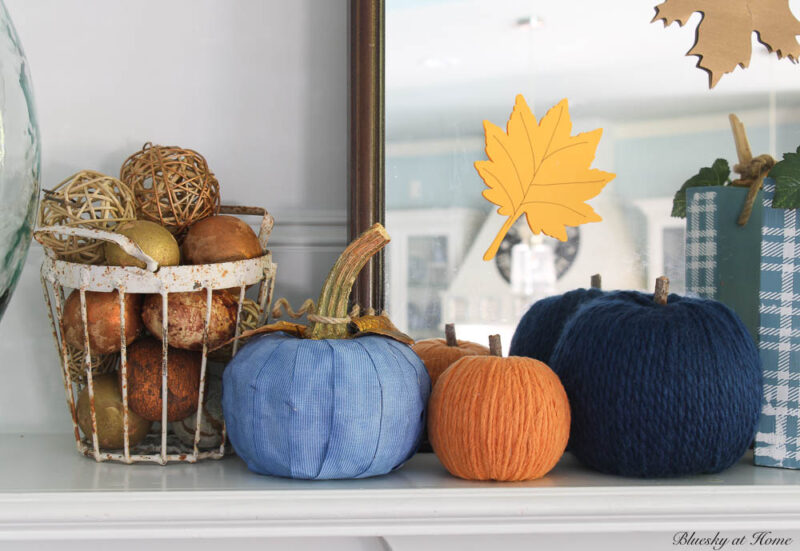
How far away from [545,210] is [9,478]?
1.75ft

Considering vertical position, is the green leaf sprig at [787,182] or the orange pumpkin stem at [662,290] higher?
the green leaf sprig at [787,182]

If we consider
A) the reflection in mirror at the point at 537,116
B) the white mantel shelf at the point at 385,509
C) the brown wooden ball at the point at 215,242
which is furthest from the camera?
the reflection in mirror at the point at 537,116

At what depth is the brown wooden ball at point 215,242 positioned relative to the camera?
0.65m

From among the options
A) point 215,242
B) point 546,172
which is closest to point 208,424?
point 215,242

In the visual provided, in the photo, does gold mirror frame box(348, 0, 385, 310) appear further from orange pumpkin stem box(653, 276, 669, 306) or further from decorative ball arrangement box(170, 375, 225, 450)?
orange pumpkin stem box(653, 276, 669, 306)

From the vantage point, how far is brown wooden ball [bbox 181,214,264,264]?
2.12 ft

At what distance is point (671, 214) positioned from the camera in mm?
761

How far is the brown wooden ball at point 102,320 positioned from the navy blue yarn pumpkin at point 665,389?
15.7 inches

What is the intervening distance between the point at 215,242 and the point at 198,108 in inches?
8.5

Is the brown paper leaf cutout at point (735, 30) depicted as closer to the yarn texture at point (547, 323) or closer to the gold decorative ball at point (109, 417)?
the yarn texture at point (547, 323)

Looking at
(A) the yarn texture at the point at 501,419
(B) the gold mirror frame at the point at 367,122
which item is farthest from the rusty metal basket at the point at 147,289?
(A) the yarn texture at the point at 501,419

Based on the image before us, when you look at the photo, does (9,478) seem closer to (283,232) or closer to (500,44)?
(283,232)

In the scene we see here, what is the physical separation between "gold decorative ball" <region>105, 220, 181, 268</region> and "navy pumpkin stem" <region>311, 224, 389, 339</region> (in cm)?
14

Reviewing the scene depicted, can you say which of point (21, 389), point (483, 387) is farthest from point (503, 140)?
point (21, 389)
